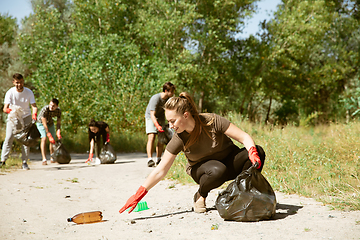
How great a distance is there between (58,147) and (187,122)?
6314 mm

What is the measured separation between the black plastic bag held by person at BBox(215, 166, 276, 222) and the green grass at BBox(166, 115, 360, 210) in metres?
0.97

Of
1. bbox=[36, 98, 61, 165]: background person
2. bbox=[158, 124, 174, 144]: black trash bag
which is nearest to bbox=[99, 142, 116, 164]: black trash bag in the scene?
bbox=[36, 98, 61, 165]: background person

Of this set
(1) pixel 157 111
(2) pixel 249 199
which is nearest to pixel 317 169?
(2) pixel 249 199

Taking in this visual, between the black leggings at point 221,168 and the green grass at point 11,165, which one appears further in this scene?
the green grass at point 11,165

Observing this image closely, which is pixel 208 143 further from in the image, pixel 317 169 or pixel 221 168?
pixel 317 169

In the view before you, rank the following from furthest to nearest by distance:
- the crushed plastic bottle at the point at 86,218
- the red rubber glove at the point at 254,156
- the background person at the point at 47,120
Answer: the background person at the point at 47,120, the crushed plastic bottle at the point at 86,218, the red rubber glove at the point at 254,156

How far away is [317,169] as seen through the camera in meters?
6.07

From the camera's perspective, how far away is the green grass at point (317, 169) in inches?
177

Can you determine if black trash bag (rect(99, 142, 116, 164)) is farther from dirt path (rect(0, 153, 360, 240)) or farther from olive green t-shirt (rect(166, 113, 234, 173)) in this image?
olive green t-shirt (rect(166, 113, 234, 173))

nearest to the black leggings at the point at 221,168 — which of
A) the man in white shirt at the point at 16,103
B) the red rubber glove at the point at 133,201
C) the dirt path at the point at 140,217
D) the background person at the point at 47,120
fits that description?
the dirt path at the point at 140,217

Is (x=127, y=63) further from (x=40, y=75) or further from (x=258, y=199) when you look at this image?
(x=258, y=199)

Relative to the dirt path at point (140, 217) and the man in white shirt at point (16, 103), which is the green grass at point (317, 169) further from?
the man in white shirt at point (16, 103)

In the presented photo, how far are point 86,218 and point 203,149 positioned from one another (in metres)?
1.69

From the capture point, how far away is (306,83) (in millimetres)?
22734
